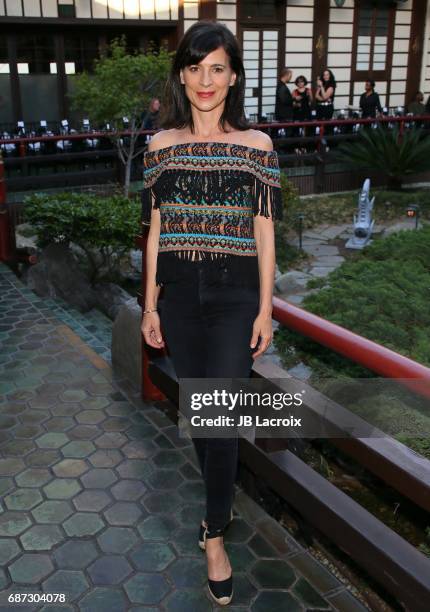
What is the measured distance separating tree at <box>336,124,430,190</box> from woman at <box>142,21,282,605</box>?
11.3m

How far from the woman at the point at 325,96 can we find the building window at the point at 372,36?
2548mm

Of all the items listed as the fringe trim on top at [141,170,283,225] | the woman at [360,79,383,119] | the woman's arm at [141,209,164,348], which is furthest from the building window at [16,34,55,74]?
the fringe trim on top at [141,170,283,225]

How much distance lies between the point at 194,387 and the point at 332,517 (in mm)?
659

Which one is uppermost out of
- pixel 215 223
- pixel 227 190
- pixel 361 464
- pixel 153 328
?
pixel 227 190

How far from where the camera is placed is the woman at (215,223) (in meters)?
2.32

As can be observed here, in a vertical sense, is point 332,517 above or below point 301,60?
below

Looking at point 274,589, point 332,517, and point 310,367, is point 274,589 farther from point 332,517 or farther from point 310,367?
point 310,367

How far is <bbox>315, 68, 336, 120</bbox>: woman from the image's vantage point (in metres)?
14.8

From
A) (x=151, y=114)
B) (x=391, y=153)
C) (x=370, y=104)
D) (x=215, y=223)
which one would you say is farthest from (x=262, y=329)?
(x=370, y=104)

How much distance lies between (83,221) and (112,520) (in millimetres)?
4554

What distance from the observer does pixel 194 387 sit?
8.20 ft

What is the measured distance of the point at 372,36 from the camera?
56.3ft

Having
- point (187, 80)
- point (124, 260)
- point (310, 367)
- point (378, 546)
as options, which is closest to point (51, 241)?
point (124, 260)

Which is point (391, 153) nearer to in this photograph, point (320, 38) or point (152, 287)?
point (320, 38)
